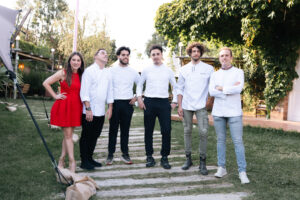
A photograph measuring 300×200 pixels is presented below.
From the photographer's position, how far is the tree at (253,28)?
28.8ft

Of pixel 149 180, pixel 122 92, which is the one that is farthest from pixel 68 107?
pixel 149 180

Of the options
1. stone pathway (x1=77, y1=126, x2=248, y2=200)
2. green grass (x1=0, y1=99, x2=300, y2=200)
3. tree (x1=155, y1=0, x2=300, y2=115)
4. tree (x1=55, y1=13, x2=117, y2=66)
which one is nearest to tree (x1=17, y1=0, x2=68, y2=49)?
tree (x1=55, y1=13, x2=117, y2=66)

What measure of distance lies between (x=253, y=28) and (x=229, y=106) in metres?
5.53

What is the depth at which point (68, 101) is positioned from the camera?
4.17 m

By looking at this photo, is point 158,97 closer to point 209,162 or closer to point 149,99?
point 149,99

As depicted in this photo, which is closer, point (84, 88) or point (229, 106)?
point (229, 106)

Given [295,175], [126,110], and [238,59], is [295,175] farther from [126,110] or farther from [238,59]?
[238,59]

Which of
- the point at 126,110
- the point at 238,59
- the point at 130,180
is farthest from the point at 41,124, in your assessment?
the point at 238,59

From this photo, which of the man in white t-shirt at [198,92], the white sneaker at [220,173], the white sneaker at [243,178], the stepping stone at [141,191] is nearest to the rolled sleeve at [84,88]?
the stepping stone at [141,191]

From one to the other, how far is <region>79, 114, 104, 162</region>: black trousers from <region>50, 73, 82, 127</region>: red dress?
0.21 m

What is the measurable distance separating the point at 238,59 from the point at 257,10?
5.68 meters

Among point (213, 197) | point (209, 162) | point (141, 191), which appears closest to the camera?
point (213, 197)

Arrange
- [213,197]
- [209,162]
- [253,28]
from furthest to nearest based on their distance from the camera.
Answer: [253,28] → [209,162] → [213,197]

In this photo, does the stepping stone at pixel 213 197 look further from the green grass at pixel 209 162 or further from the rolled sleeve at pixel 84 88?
the rolled sleeve at pixel 84 88
